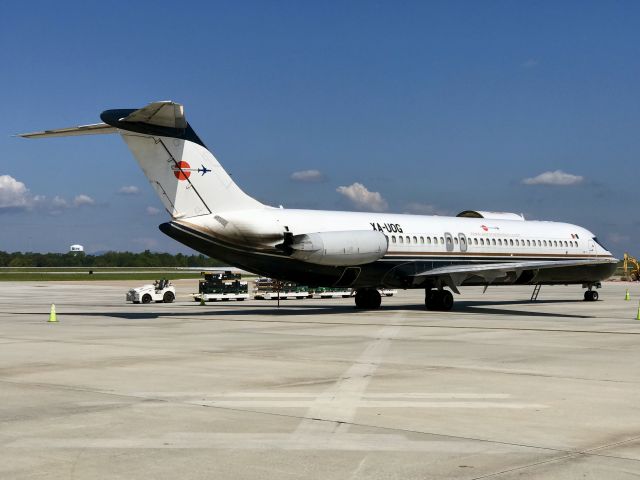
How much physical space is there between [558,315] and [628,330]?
6.86 meters

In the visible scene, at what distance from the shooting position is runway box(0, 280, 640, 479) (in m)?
7.14

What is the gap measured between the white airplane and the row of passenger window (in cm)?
5

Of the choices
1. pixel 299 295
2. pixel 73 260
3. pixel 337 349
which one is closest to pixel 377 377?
pixel 337 349

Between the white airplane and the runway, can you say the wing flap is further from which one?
→ the runway

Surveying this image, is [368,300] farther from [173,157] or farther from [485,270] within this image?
[173,157]

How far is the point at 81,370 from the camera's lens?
44.2 ft

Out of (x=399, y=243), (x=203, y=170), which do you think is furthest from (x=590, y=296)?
(x=203, y=170)

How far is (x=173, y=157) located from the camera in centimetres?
2545

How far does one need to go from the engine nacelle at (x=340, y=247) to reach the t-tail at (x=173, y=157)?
2698 millimetres

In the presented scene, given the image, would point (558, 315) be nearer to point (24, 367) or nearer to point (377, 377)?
point (377, 377)

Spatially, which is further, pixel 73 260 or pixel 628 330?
pixel 73 260

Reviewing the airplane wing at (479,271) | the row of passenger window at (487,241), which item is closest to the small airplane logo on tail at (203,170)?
the row of passenger window at (487,241)

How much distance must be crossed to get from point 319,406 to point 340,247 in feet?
59.4

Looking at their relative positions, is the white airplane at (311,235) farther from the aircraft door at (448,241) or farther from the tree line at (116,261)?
the tree line at (116,261)
